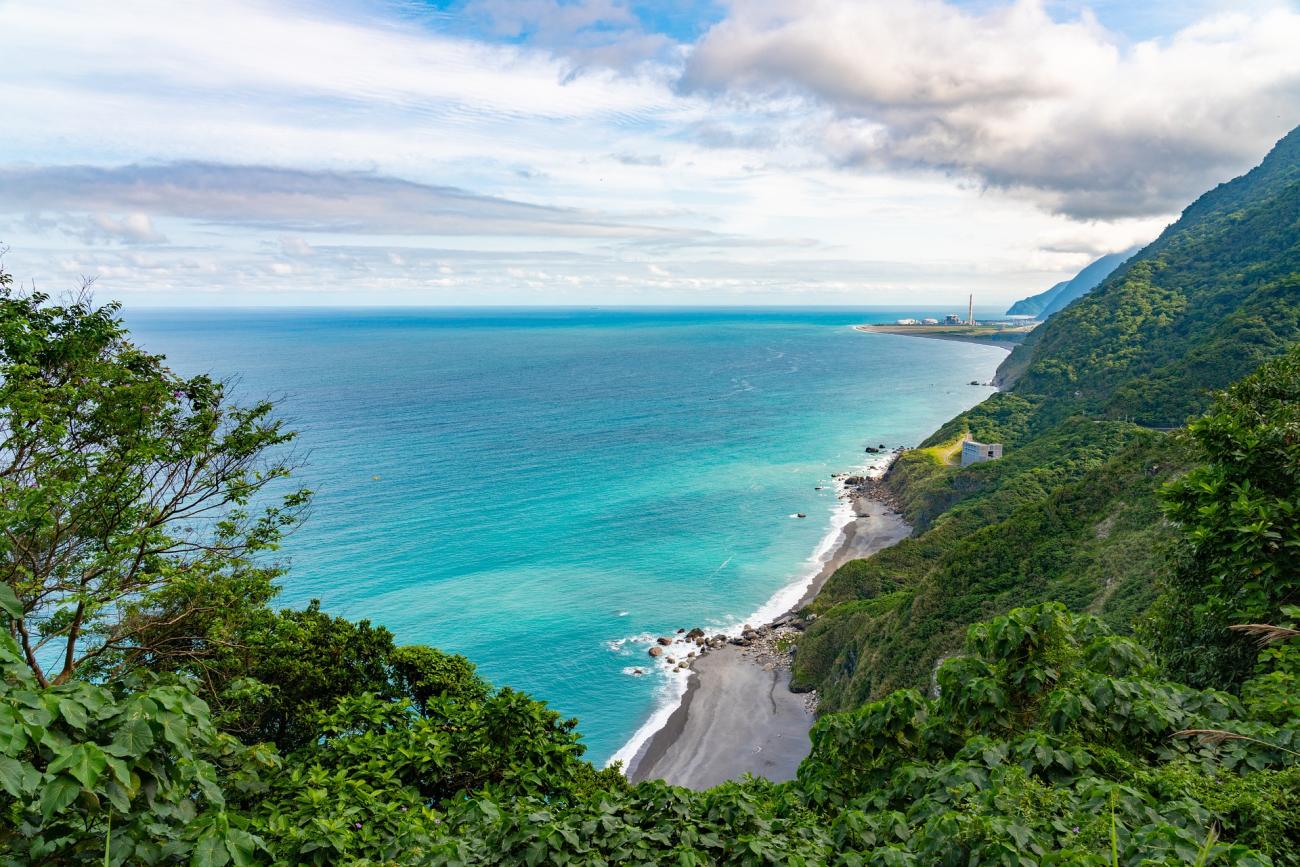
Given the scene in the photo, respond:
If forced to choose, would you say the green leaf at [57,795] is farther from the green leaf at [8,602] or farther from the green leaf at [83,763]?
the green leaf at [8,602]

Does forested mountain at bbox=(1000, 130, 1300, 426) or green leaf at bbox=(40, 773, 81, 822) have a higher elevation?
forested mountain at bbox=(1000, 130, 1300, 426)

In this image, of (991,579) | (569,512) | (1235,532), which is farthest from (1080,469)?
(1235,532)

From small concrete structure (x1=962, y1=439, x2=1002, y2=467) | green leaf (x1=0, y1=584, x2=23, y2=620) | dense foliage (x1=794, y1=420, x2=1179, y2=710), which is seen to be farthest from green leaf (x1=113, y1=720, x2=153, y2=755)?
small concrete structure (x1=962, y1=439, x2=1002, y2=467)

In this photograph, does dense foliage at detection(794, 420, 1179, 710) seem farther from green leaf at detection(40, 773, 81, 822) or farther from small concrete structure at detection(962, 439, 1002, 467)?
green leaf at detection(40, 773, 81, 822)

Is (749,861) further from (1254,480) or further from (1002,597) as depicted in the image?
(1002,597)

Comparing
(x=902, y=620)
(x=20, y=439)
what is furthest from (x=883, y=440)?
(x=20, y=439)

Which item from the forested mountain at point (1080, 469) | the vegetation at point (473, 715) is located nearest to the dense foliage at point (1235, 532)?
the vegetation at point (473, 715)
